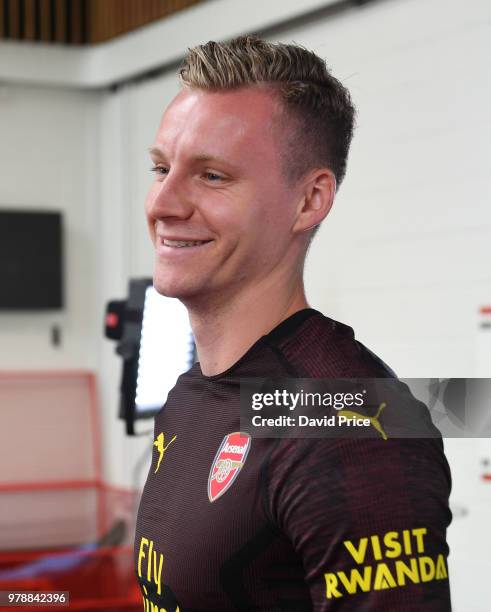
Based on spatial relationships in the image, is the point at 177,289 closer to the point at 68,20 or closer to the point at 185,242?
the point at 185,242

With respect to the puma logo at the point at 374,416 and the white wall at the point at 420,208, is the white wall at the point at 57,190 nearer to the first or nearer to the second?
the white wall at the point at 420,208

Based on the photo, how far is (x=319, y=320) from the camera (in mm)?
1197

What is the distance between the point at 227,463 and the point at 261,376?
12 centimetres

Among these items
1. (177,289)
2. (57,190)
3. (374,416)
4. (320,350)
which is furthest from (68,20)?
(374,416)

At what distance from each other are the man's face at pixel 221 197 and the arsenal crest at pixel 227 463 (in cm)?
19

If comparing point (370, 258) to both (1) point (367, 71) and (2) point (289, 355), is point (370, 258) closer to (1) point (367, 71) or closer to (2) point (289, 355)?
(1) point (367, 71)

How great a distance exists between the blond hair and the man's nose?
0.40 ft

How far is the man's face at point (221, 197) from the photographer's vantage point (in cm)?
117

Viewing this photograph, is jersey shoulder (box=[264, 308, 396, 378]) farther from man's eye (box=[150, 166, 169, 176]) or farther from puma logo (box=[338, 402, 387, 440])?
man's eye (box=[150, 166, 169, 176])

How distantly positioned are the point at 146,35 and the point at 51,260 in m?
1.33

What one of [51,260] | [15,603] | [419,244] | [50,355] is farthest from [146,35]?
[15,603]

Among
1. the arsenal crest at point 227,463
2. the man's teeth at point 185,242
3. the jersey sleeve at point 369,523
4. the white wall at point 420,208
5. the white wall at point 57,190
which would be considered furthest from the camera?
the white wall at point 57,190

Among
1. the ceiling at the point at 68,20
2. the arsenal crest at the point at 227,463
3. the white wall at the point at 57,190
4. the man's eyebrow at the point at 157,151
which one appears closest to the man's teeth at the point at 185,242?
the man's eyebrow at the point at 157,151

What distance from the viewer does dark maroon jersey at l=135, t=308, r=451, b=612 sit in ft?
3.18
